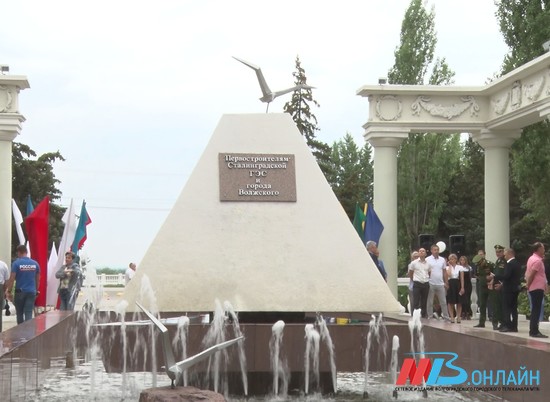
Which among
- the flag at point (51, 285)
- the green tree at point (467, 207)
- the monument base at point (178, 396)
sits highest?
the green tree at point (467, 207)

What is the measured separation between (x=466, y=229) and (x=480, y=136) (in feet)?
65.4

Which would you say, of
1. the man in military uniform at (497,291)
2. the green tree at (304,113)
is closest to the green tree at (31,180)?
the green tree at (304,113)

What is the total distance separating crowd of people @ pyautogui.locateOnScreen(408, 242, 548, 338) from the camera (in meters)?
10.8

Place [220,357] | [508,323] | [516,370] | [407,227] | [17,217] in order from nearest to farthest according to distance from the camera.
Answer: [516,370], [220,357], [508,323], [17,217], [407,227]

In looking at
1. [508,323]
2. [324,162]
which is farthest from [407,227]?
[508,323]

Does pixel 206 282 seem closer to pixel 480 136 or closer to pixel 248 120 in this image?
pixel 248 120

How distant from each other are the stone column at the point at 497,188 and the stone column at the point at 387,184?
1.83m

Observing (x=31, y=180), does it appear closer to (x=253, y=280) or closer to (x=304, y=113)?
(x=304, y=113)

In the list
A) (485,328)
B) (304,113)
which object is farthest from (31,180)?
(485,328)

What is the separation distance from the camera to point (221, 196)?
32.1 ft

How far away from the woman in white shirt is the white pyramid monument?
16.6 ft

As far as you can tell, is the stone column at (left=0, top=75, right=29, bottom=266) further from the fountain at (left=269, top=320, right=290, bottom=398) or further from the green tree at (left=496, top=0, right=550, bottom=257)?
the green tree at (left=496, top=0, right=550, bottom=257)

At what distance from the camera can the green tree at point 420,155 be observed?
31141mm

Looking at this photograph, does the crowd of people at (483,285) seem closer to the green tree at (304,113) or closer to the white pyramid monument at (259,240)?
the white pyramid monument at (259,240)
